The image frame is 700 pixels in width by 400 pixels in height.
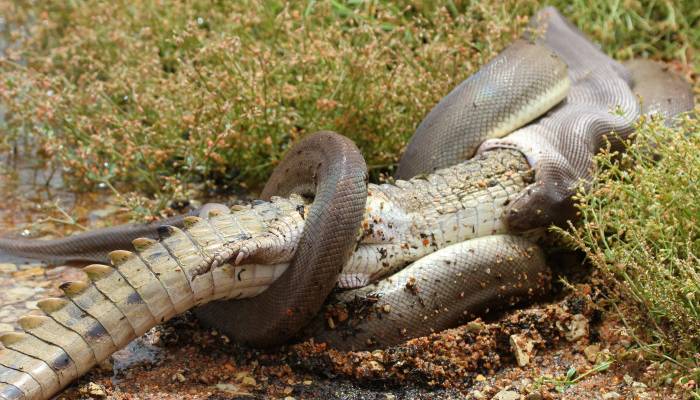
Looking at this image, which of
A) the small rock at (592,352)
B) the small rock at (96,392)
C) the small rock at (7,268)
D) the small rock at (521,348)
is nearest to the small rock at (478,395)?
the small rock at (521,348)

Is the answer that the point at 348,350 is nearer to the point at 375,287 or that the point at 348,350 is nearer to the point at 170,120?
the point at 375,287

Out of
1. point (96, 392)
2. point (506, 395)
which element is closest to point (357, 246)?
point (506, 395)

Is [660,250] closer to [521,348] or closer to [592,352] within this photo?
[592,352]

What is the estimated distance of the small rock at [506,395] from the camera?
4.30m

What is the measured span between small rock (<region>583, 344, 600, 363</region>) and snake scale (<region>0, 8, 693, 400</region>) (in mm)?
471

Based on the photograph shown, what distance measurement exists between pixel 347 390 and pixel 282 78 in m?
2.55

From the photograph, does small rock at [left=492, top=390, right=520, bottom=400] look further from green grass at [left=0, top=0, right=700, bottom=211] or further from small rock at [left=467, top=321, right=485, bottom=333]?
green grass at [left=0, top=0, right=700, bottom=211]

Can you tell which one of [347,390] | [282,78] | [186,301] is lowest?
[347,390]

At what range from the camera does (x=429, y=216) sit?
5.13m

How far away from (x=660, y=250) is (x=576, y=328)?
788 millimetres

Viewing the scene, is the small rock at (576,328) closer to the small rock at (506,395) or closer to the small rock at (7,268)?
the small rock at (506,395)

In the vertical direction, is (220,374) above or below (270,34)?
below

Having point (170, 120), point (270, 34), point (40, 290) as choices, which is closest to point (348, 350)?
point (40, 290)

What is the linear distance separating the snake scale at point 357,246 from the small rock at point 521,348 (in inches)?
11.5
